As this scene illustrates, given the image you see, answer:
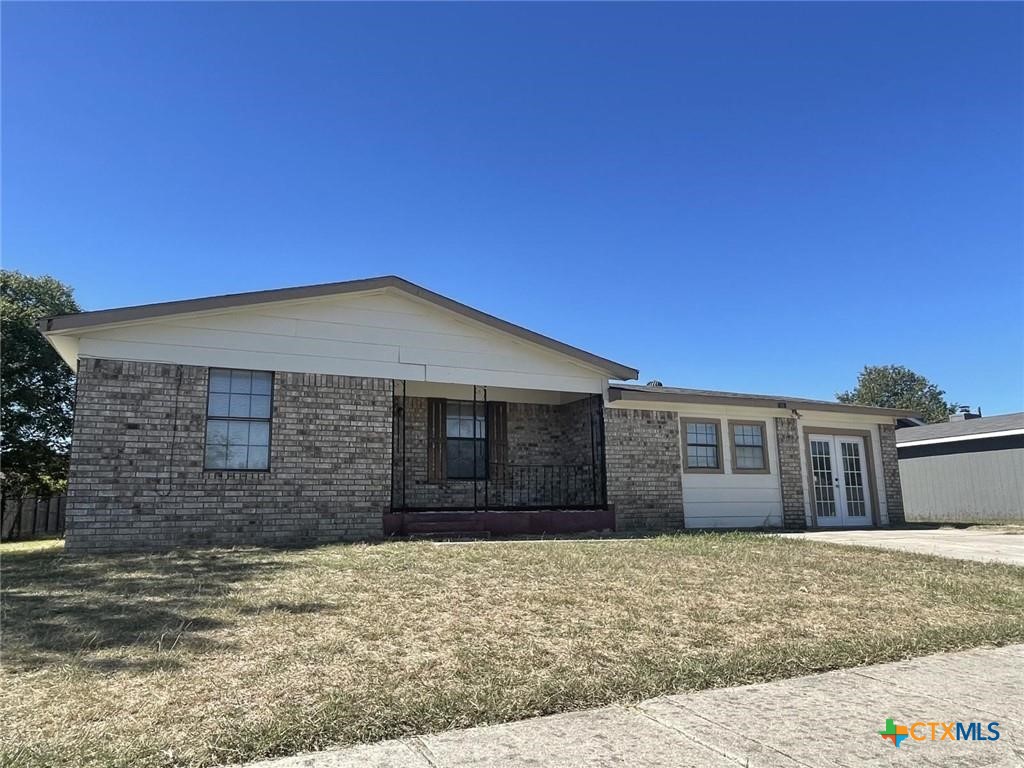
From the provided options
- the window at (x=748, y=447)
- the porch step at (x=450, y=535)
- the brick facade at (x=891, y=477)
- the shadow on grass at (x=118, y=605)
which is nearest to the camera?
the shadow on grass at (x=118, y=605)

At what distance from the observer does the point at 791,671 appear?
4523mm

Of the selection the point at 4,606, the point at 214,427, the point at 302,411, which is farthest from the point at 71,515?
the point at 4,606

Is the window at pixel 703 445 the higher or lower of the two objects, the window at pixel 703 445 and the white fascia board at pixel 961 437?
the lower

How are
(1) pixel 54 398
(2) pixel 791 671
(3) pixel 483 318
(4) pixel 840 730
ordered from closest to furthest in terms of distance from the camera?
(4) pixel 840 730 < (2) pixel 791 671 < (3) pixel 483 318 < (1) pixel 54 398

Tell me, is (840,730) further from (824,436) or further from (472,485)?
(824,436)

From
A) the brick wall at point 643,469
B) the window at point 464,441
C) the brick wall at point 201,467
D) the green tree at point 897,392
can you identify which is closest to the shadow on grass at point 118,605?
the brick wall at point 201,467

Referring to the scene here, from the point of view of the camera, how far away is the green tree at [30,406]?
61.4 ft

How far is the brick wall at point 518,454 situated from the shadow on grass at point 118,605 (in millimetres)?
5123

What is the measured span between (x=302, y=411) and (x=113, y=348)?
2833mm

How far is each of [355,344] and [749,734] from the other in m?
9.54

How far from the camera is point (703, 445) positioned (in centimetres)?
1502

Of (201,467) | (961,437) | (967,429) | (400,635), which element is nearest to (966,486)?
(961,437)

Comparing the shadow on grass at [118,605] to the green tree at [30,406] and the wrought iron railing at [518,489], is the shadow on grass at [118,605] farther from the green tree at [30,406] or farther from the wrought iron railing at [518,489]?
the green tree at [30,406]

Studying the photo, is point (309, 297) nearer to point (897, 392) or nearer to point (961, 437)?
point (961, 437)
